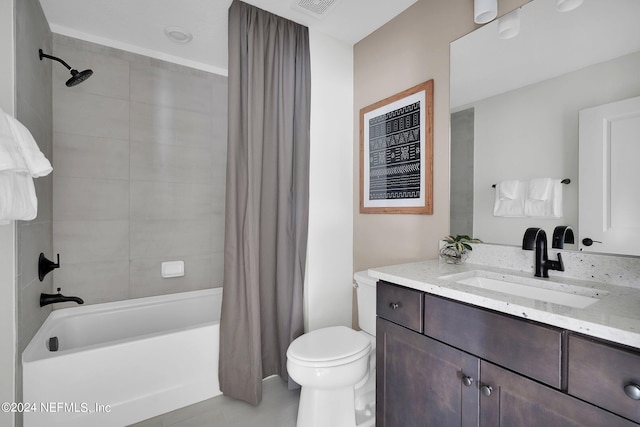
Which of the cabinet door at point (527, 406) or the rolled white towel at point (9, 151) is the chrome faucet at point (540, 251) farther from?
the rolled white towel at point (9, 151)

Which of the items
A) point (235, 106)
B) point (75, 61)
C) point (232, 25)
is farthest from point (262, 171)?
point (75, 61)

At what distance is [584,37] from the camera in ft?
4.02

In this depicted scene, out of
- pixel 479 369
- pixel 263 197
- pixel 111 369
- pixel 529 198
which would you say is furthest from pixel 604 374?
pixel 111 369

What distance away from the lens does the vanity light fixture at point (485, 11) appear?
143cm

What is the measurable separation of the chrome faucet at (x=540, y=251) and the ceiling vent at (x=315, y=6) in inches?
66.0

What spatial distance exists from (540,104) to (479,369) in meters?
1.14

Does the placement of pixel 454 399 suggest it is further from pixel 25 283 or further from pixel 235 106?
pixel 25 283

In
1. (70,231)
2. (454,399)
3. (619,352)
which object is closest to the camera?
(619,352)

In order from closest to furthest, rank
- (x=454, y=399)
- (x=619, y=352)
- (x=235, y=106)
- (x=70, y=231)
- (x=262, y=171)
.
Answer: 1. (x=619, y=352)
2. (x=454, y=399)
3. (x=235, y=106)
4. (x=262, y=171)
5. (x=70, y=231)

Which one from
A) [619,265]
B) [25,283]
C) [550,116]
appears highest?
[550,116]

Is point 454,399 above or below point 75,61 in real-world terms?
below

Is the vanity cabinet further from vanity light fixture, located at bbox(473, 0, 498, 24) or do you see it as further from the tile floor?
vanity light fixture, located at bbox(473, 0, 498, 24)

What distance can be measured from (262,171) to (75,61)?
1580 mm

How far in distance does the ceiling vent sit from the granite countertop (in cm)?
162
